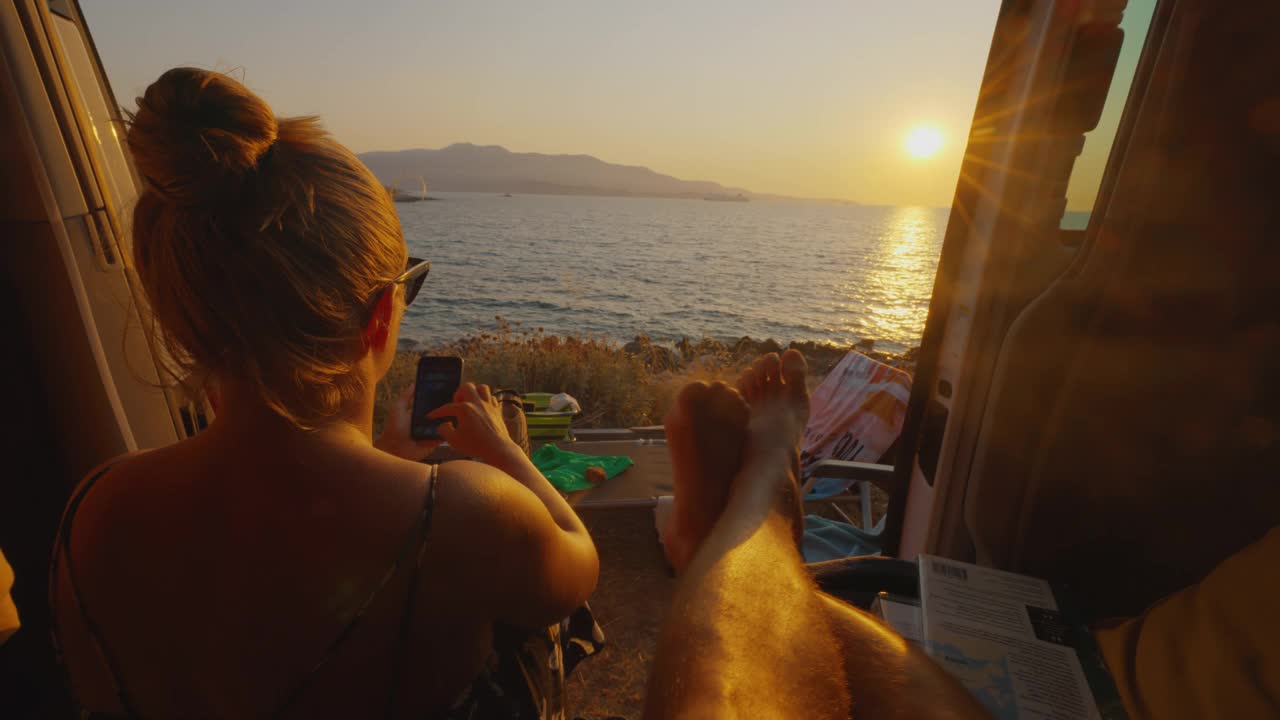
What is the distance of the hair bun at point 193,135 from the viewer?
842mm

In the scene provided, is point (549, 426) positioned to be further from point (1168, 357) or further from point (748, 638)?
point (1168, 357)

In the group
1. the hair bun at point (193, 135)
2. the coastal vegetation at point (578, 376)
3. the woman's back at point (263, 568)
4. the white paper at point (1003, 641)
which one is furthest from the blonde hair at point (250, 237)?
the coastal vegetation at point (578, 376)

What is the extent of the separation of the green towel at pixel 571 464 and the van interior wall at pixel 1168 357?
8.55 ft

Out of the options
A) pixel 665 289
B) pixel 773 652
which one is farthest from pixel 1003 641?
pixel 665 289

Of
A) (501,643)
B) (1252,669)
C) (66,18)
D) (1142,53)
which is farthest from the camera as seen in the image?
(66,18)

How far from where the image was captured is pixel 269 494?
92 cm

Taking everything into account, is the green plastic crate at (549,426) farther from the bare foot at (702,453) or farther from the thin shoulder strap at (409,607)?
the thin shoulder strap at (409,607)

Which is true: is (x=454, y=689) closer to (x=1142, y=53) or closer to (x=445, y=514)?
(x=445, y=514)

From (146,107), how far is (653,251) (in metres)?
40.1

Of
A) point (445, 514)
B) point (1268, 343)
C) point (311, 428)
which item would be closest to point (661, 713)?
point (445, 514)

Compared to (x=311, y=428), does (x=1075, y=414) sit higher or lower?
lower

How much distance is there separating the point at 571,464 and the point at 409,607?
2.98 metres

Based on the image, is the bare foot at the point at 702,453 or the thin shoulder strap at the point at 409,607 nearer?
the thin shoulder strap at the point at 409,607

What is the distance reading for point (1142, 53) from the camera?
4.39 feet
